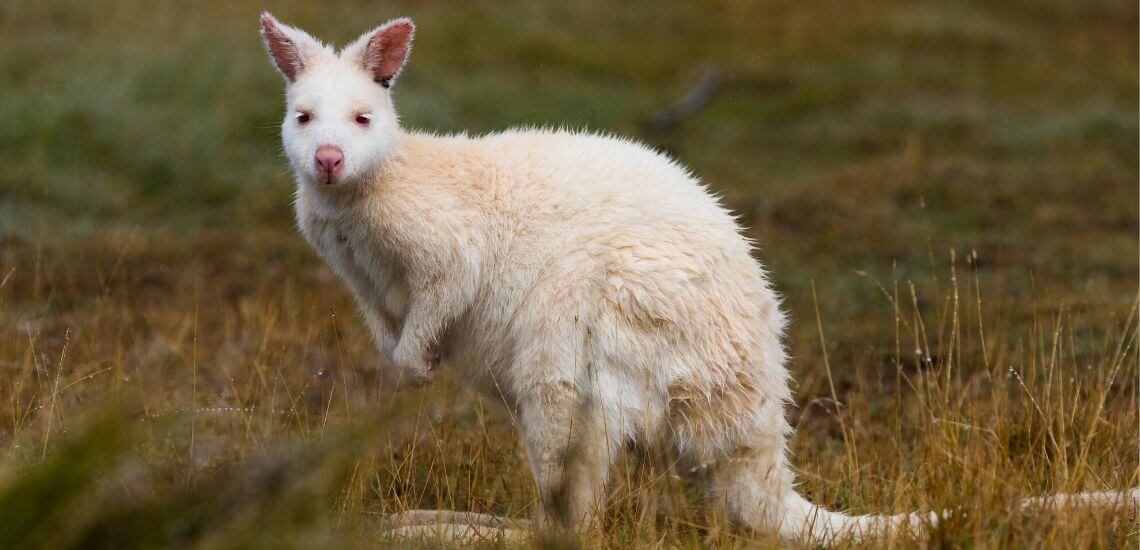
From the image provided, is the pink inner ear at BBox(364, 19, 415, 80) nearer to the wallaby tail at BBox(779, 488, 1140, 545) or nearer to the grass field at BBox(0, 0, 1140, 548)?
the grass field at BBox(0, 0, 1140, 548)

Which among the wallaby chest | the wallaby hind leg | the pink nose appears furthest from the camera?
the wallaby chest

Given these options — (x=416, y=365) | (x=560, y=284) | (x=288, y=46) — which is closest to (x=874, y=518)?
(x=560, y=284)

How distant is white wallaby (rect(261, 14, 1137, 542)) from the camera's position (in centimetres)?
391

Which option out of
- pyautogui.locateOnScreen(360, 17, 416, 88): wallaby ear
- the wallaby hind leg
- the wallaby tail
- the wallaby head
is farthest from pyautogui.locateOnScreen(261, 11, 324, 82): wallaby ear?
the wallaby tail

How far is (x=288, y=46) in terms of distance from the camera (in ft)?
14.3

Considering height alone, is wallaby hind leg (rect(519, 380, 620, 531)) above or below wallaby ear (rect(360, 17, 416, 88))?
below

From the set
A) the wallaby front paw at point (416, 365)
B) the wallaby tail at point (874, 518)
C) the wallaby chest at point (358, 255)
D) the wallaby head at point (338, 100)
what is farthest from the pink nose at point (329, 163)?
the wallaby tail at point (874, 518)

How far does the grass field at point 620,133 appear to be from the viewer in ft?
11.9

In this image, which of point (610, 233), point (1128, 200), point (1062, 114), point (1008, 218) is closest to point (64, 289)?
point (610, 233)

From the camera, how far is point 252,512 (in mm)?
2338

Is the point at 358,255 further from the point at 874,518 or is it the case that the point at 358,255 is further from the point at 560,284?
the point at 874,518

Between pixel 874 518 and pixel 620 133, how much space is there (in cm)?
1014

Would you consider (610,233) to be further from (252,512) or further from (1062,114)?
(1062,114)

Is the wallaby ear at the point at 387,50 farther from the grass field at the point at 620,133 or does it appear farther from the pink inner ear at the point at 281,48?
the grass field at the point at 620,133
